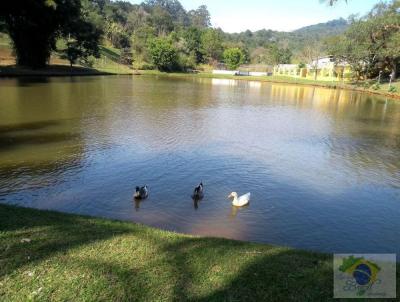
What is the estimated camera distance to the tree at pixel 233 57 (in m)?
105

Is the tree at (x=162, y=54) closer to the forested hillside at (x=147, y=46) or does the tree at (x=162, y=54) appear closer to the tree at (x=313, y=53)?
the forested hillside at (x=147, y=46)

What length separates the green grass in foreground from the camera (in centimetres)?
532

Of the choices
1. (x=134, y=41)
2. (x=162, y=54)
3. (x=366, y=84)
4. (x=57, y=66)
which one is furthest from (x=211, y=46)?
(x=57, y=66)

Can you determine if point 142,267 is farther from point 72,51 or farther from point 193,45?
point 193,45

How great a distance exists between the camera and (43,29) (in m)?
55.7

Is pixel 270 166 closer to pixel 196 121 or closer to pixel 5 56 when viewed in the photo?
pixel 196 121

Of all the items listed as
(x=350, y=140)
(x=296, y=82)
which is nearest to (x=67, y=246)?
(x=350, y=140)

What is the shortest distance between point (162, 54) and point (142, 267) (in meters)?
81.3

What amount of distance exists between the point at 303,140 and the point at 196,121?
295 inches

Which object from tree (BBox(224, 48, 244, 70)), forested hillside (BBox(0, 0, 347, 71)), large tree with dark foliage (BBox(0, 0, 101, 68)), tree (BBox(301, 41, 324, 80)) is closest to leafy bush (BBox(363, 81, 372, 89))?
forested hillside (BBox(0, 0, 347, 71))

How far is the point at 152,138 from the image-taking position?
1953cm

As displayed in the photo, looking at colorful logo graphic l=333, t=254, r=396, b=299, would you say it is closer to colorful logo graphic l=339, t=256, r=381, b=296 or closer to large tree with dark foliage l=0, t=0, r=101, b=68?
colorful logo graphic l=339, t=256, r=381, b=296

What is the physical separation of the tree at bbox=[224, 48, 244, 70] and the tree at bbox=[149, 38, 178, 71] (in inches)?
934

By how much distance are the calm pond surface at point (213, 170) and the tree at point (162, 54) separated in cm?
5794
